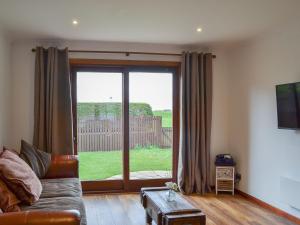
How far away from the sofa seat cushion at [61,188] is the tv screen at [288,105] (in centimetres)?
251

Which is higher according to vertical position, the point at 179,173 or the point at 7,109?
the point at 7,109

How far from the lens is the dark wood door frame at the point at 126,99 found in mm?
5039

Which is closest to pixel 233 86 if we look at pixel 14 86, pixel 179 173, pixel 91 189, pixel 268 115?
pixel 268 115

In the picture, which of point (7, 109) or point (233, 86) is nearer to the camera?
point (7, 109)

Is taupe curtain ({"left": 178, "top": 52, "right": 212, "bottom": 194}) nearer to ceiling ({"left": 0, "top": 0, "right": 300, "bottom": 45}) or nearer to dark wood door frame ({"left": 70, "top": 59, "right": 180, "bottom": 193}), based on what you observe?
dark wood door frame ({"left": 70, "top": 59, "right": 180, "bottom": 193})

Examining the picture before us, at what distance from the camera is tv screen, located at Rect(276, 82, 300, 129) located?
12.0 ft

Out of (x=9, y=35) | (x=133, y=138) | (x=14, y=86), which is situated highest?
(x=9, y=35)

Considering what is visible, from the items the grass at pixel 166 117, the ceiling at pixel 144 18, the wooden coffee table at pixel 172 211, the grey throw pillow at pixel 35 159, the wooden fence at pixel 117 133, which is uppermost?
the ceiling at pixel 144 18

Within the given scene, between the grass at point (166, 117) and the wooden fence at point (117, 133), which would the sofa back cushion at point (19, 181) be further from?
the grass at point (166, 117)

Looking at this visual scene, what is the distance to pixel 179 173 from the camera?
17.0ft

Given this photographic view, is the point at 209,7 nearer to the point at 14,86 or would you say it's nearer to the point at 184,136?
the point at 184,136

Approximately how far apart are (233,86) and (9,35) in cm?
348

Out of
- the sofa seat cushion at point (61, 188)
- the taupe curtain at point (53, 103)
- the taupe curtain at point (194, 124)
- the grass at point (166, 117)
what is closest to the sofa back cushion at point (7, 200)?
the sofa seat cushion at point (61, 188)

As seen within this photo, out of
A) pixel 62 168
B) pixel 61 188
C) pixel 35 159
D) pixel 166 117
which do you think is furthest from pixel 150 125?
pixel 61 188
